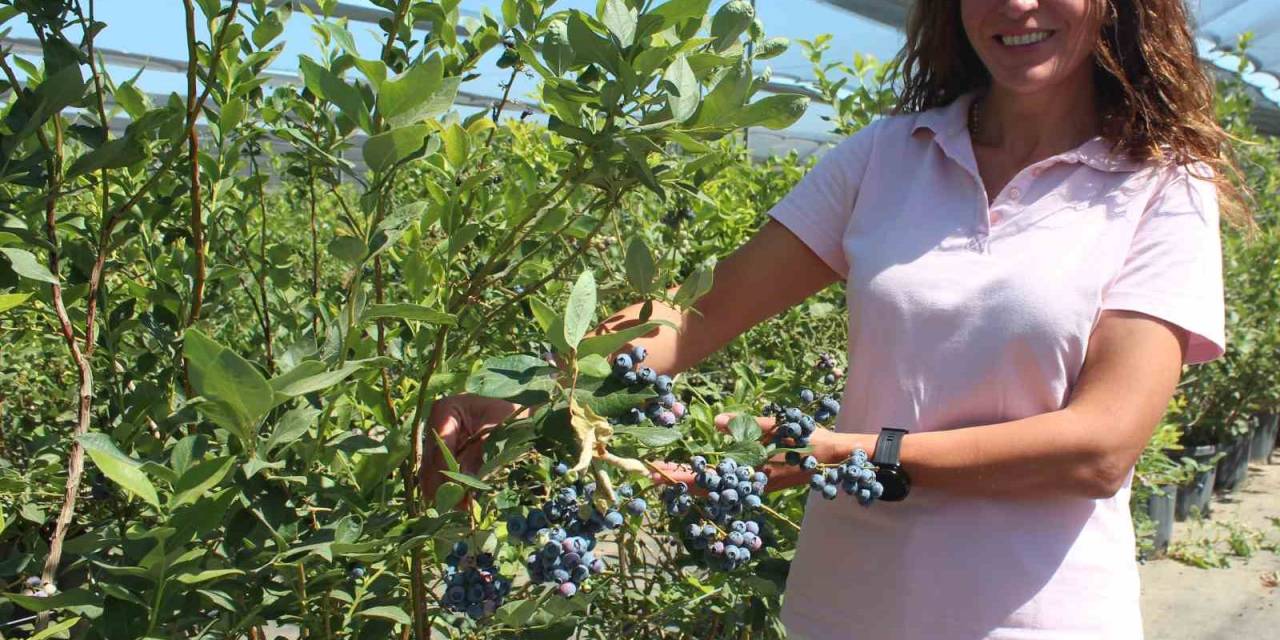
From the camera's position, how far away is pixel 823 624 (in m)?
1.41

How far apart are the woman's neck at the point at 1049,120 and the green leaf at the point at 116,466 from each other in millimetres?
1042

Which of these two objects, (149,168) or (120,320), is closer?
(120,320)

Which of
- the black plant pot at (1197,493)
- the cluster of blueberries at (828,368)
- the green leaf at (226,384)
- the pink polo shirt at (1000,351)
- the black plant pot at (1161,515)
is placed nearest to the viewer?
the green leaf at (226,384)

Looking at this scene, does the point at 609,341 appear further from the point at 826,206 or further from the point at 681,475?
the point at 826,206

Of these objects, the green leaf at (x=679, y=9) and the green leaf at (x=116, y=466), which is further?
the green leaf at (x=679, y=9)

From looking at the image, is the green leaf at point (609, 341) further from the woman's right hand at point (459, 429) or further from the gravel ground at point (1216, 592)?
the gravel ground at point (1216, 592)

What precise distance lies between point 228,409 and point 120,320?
0.62 metres

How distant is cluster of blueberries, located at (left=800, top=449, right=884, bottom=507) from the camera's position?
109cm

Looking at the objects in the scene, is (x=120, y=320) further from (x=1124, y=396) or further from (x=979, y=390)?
(x=1124, y=396)

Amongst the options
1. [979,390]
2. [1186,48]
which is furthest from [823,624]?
[1186,48]

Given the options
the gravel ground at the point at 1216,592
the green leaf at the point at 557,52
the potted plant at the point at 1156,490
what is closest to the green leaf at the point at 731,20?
the green leaf at the point at 557,52

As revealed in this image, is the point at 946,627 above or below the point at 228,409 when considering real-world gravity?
below

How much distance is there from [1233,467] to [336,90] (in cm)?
563

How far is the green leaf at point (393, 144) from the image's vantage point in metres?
0.86
